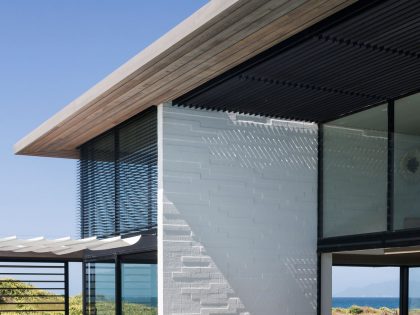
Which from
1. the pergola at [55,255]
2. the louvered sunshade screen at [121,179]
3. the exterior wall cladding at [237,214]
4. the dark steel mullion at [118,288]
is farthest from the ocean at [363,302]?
the dark steel mullion at [118,288]

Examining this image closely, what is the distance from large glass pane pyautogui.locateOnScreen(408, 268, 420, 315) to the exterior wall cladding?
145 inches

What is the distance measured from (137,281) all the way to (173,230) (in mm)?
1318

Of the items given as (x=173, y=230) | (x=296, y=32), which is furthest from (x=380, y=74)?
(x=173, y=230)

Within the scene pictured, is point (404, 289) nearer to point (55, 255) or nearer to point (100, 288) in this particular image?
point (100, 288)

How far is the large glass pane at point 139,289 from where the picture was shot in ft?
33.7

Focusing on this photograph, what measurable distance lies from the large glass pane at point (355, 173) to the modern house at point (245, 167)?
0.08 ft

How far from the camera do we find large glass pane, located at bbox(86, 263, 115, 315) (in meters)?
11.6

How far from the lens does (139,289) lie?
10672 mm

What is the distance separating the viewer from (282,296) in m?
10.9

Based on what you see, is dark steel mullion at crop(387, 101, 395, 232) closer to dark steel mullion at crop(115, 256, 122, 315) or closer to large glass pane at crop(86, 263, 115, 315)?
dark steel mullion at crop(115, 256, 122, 315)

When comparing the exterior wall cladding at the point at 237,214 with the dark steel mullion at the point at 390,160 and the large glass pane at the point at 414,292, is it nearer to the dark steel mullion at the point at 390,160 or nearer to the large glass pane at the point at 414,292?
the dark steel mullion at the point at 390,160

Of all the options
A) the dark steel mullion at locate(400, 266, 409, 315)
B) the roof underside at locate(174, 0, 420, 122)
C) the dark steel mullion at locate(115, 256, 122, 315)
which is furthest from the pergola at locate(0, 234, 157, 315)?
the dark steel mullion at locate(400, 266, 409, 315)

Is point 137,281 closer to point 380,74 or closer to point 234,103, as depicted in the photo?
point 234,103

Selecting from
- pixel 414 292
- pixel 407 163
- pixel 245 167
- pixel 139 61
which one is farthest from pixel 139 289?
pixel 414 292
